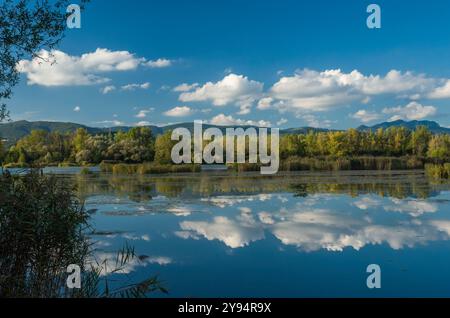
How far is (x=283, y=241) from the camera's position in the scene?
977 centimetres

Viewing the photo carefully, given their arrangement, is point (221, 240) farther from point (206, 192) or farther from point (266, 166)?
point (266, 166)

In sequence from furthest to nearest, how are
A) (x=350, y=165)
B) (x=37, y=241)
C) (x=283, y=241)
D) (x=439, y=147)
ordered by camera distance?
(x=439, y=147)
(x=350, y=165)
(x=283, y=241)
(x=37, y=241)

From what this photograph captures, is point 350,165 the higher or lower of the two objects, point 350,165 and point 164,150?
the lower

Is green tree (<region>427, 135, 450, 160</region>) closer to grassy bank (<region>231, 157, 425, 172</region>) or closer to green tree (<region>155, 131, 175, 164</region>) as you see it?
grassy bank (<region>231, 157, 425, 172</region>)

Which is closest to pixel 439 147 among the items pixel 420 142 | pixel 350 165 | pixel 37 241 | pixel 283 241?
pixel 420 142

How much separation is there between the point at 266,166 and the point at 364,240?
26770 mm

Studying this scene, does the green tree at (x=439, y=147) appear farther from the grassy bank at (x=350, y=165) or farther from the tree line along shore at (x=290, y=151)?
the grassy bank at (x=350, y=165)

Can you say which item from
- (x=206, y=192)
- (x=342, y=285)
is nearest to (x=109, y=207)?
(x=206, y=192)

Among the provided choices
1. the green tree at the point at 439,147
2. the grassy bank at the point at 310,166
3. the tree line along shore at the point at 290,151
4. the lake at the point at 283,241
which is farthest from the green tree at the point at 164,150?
the green tree at the point at 439,147

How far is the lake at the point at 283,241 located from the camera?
22.9 ft

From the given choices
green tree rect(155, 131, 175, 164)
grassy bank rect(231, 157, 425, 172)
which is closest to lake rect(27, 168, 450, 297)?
grassy bank rect(231, 157, 425, 172)

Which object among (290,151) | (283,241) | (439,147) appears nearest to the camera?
(283,241)

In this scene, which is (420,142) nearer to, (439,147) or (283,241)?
(439,147)

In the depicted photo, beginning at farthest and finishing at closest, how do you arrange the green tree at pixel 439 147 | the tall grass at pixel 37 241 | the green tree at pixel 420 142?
the green tree at pixel 420 142 → the green tree at pixel 439 147 → the tall grass at pixel 37 241
